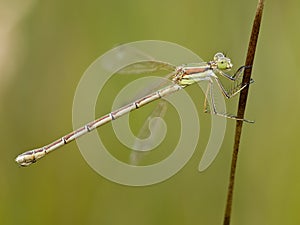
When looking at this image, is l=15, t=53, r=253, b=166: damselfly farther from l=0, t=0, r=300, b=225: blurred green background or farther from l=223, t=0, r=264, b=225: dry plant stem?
l=223, t=0, r=264, b=225: dry plant stem

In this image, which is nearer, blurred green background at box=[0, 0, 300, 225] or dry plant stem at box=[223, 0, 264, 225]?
dry plant stem at box=[223, 0, 264, 225]

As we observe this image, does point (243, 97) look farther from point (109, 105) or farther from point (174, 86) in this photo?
point (109, 105)

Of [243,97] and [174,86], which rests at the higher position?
[174,86]

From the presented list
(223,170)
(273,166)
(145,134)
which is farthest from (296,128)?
(145,134)

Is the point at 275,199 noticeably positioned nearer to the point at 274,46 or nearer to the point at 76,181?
the point at 274,46

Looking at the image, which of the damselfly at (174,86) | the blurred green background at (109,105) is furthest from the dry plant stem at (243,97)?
the blurred green background at (109,105)

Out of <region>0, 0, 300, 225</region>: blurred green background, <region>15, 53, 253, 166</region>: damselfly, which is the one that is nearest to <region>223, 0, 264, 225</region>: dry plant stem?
<region>15, 53, 253, 166</region>: damselfly

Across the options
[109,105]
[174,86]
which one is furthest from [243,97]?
[109,105]

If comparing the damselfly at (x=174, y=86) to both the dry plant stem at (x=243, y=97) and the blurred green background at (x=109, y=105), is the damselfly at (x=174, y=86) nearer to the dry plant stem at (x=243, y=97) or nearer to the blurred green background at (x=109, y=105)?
the blurred green background at (x=109, y=105)

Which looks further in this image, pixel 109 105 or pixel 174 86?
pixel 109 105
